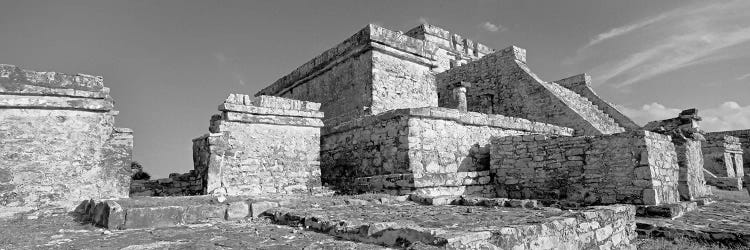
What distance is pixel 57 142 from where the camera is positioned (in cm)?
695

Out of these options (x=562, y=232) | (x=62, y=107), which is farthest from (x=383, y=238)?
(x=62, y=107)

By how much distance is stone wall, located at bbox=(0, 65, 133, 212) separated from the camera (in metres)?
6.61

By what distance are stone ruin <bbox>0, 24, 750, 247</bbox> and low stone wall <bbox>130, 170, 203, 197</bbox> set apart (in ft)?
0.10

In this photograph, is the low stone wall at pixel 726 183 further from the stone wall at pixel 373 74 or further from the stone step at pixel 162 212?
the stone step at pixel 162 212

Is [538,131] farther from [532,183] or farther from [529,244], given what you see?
[529,244]

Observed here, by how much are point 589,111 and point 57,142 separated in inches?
571

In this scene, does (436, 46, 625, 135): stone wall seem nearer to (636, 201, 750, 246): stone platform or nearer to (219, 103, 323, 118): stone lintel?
(636, 201, 750, 246): stone platform

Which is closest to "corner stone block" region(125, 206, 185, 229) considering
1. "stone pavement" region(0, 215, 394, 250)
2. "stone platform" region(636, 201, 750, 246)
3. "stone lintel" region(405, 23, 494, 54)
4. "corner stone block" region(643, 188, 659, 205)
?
"stone pavement" region(0, 215, 394, 250)

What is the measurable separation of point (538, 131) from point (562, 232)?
7.10 meters

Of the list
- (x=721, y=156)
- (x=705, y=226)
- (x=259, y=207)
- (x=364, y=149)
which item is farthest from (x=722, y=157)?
(x=259, y=207)

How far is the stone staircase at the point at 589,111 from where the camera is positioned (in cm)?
1239

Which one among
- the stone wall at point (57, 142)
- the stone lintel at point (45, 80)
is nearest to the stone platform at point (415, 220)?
the stone wall at point (57, 142)

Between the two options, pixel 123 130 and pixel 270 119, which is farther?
pixel 270 119

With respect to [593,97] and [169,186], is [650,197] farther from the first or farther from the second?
[169,186]
